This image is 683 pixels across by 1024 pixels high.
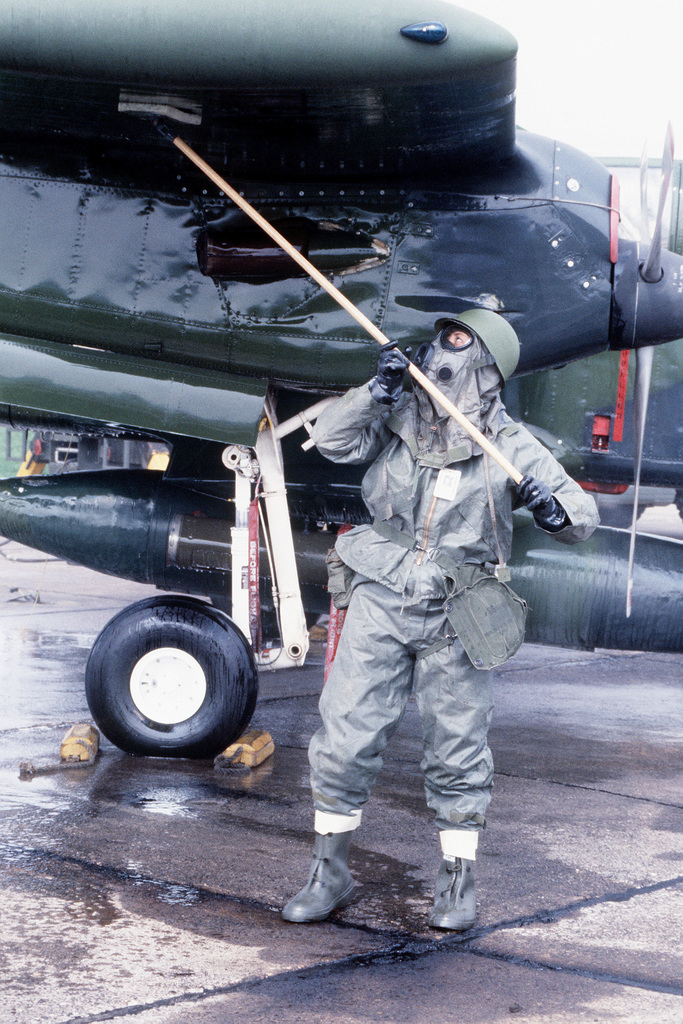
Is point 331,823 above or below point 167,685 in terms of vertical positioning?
below

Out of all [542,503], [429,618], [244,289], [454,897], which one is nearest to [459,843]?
[454,897]

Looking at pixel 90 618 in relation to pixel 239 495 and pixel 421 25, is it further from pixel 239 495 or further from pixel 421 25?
pixel 421 25

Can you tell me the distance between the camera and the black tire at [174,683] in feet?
17.4

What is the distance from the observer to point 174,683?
538cm

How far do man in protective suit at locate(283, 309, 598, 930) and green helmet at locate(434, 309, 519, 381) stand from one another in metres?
0.02

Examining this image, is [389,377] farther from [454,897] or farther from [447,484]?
[454,897]

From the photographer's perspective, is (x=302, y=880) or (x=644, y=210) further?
(x=644, y=210)

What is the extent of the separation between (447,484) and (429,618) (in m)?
0.46

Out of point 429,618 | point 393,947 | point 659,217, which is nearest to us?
point 393,947

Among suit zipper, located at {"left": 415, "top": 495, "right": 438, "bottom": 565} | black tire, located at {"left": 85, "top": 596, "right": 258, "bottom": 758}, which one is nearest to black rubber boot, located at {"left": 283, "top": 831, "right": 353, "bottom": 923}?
suit zipper, located at {"left": 415, "top": 495, "right": 438, "bottom": 565}

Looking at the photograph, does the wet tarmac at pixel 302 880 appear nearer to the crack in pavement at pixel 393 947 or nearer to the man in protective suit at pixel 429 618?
the crack in pavement at pixel 393 947

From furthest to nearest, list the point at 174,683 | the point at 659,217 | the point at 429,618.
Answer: the point at 174,683
the point at 659,217
the point at 429,618

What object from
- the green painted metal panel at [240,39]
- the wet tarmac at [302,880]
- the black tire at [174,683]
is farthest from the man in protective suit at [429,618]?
the black tire at [174,683]

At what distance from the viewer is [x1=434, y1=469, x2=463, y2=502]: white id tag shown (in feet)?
12.3
